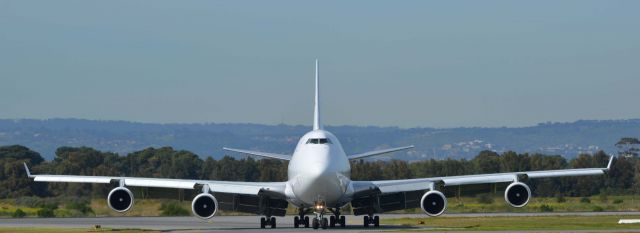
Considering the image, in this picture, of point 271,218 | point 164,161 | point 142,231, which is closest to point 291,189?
point 271,218

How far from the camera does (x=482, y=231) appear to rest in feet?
150

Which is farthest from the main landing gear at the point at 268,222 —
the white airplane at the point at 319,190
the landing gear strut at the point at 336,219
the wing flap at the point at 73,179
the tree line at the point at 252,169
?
the tree line at the point at 252,169

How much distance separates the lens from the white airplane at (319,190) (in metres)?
50.8

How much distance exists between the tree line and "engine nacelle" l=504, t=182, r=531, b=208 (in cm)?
3794

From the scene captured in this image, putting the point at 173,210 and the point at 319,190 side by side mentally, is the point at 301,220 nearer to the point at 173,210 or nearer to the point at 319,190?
the point at 319,190

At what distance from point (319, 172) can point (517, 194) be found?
8307 millimetres

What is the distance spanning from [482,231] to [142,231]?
511 inches

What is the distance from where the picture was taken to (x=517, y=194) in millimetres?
52594

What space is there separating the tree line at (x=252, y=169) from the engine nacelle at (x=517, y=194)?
37.9m

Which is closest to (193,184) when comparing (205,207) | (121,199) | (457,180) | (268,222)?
(205,207)

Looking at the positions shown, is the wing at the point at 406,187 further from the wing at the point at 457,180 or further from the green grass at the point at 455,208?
the green grass at the point at 455,208

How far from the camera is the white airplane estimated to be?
167ft

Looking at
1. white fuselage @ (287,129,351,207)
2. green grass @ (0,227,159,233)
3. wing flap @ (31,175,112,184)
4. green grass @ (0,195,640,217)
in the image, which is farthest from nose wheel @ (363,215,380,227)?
green grass @ (0,195,640,217)

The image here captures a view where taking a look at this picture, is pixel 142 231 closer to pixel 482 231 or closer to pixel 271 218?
pixel 271 218
